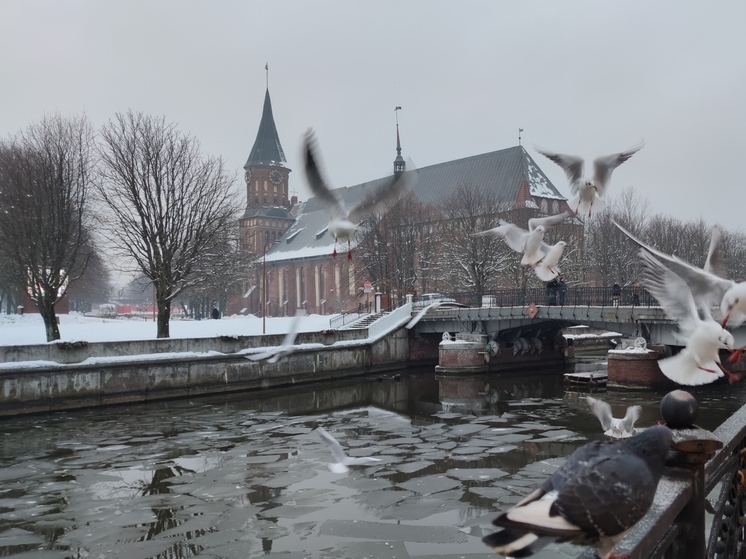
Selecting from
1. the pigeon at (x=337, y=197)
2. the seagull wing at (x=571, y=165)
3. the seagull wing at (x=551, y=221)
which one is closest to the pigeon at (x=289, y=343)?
the pigeon at (x=337, y=197)

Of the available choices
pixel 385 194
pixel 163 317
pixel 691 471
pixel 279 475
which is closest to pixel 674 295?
pixel 691 471

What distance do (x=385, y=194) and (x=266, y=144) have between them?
78930mm

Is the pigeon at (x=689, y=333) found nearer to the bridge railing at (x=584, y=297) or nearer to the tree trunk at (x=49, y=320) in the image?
the bridge railing at (x=584, y=297)

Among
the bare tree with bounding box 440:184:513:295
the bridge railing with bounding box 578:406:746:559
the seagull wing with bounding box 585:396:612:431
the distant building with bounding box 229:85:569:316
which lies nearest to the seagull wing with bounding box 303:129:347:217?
the bridge railing with bounding box 578:406:746:559

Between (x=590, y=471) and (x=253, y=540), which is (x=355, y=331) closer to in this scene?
(x=253, y=540)

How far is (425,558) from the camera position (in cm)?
916

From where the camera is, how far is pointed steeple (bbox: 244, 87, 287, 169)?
79812 mm

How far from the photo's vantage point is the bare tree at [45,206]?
100ft

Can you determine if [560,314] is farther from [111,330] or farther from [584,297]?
[111,330]

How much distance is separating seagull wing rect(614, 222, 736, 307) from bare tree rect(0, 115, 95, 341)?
103 feet

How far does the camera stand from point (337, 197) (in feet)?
→ 21.8

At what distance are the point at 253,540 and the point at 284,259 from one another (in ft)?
262

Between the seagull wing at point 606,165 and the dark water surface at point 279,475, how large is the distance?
618 centimetres

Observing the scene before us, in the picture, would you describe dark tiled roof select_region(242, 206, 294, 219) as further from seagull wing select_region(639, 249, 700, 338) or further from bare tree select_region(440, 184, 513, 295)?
seagull wing select_region(639, 249, 700, 338)
